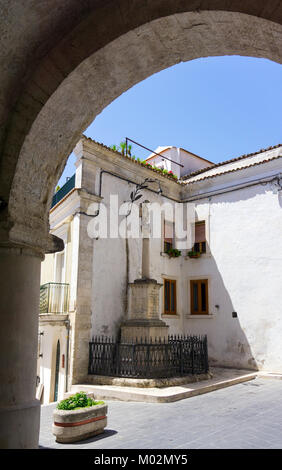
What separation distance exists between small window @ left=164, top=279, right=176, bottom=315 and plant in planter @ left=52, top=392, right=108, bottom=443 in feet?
29.5

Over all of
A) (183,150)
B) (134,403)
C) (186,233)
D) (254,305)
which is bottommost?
(134,403)

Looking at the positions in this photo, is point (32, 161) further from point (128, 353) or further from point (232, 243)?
point (232, 243)

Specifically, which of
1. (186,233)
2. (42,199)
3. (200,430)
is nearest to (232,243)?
(186,233)

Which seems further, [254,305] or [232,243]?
[232,243]

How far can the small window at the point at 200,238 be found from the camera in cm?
1568

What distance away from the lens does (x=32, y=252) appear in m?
3.27

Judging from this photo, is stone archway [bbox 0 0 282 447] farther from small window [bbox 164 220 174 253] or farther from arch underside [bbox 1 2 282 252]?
small window [bbox 164 220 174 253]

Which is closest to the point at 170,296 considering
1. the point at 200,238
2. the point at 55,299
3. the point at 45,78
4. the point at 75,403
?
the point at 200,238

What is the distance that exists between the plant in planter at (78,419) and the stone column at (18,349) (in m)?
2.86

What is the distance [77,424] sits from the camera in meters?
5.69

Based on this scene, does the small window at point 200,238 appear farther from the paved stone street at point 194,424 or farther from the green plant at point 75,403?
the green plant at point 75,403

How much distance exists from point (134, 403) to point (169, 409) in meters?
1.05

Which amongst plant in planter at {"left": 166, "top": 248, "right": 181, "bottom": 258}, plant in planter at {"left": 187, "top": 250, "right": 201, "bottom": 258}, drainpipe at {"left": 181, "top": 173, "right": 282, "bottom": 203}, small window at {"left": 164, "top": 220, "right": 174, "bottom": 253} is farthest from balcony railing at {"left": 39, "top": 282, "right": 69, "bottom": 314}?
drainpipe at {"left": 181, "top": 173, "right": 282, "bottom": 203}

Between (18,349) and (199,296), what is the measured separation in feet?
42.0
